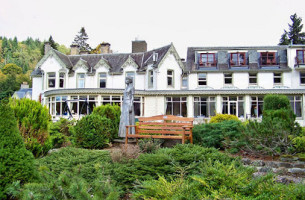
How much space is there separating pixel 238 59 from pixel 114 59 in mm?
14293

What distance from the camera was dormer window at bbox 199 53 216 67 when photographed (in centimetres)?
2905

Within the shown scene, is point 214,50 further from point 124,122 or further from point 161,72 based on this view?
point 124,122

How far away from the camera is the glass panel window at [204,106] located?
27578mm

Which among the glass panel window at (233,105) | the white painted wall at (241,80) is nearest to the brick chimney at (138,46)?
the white painted wall at (241,80)

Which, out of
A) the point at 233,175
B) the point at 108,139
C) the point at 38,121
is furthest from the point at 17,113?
the point at 233,175

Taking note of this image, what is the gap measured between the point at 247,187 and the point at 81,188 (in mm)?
2107

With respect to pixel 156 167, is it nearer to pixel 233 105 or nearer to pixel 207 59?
pixel 233 105

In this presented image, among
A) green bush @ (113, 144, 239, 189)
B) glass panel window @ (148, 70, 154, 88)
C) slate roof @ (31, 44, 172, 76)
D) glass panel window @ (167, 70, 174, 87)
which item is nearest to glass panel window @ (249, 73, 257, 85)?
glass panel window @ (167, 70, 174, 87)

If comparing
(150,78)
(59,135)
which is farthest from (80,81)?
(59,135)

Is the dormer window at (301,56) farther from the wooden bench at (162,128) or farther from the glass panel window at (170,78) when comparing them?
the wooden bench at (162,128)

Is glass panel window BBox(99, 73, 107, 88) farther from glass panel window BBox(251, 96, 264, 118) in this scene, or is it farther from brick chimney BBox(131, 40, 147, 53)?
glass panel window BBox(251, 96, 264, 118)

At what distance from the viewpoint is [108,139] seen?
1140cm

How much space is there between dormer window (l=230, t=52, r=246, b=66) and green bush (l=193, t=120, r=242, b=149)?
19.5 metres

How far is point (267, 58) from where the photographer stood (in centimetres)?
2859
